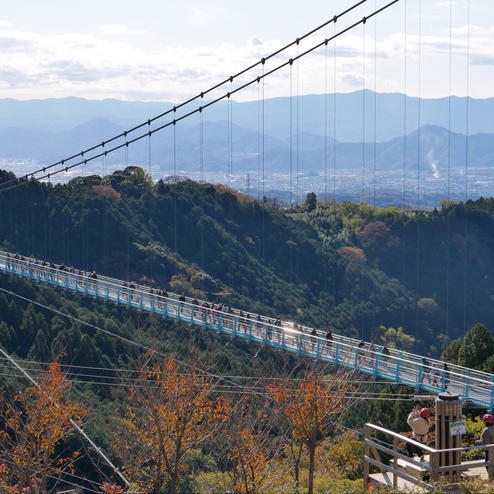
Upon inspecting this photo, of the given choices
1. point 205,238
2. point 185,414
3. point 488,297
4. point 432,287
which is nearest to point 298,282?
point 205,238

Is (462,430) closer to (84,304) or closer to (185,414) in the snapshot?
(185,414)

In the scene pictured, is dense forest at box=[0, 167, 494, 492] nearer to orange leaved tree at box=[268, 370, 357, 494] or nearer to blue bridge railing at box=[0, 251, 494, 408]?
blue bridge railing at box=[0, 251, 494, 408]

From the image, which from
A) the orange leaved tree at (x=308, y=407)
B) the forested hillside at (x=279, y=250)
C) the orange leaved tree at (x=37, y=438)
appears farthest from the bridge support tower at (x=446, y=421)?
the forested hillside at (x=279, y=250)

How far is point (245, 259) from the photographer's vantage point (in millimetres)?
66000

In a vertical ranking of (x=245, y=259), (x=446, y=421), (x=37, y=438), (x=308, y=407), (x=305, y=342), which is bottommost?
(x=245, y=259)

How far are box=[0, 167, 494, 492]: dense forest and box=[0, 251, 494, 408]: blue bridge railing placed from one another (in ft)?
26.0

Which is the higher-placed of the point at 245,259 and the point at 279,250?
the point at 279,250

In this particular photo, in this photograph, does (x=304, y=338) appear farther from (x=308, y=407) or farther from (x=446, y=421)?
(x=446, y=421)

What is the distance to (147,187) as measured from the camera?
7244 centimetres

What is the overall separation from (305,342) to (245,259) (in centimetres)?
4242

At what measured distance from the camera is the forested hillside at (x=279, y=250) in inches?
2398

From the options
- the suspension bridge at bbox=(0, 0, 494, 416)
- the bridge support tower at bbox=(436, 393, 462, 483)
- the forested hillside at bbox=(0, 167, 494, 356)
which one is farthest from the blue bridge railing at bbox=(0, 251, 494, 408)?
the forested hillside at bbox=(0, 167, 494, 356)

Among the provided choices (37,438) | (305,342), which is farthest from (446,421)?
(305,342)

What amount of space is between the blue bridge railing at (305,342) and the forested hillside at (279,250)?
2451 cm
